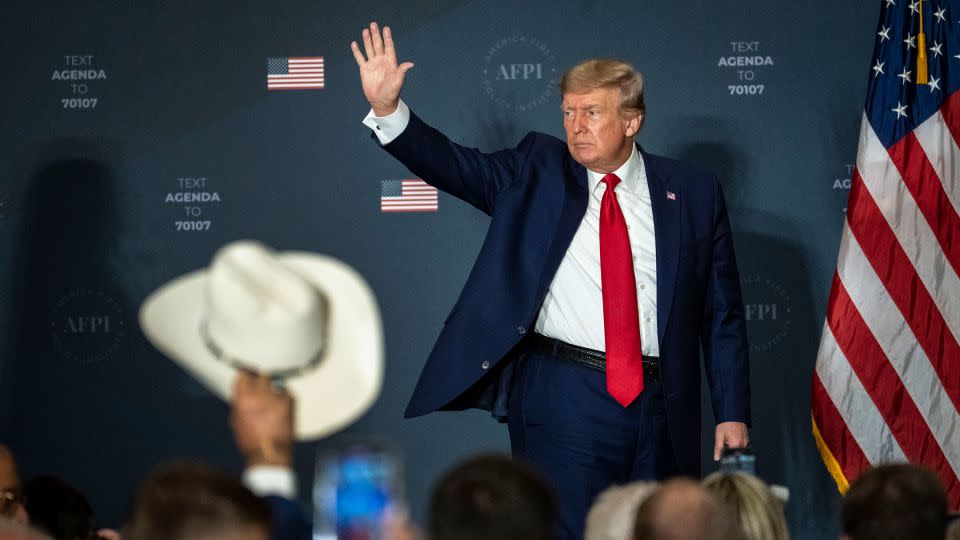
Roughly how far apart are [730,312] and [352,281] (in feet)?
8.58

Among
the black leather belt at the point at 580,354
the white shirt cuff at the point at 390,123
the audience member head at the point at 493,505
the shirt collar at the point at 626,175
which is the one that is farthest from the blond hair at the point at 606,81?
the audience member head at the point at 493,505

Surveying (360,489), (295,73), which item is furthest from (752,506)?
(295,73)

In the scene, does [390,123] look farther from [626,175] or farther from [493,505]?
[493,505]

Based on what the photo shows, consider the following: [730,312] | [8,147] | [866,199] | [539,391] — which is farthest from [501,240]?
[8,147]

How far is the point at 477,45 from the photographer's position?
225 inches

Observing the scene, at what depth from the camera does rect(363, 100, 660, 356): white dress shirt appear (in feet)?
13.3

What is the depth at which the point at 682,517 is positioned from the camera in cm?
200

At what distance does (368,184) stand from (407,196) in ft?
0.57

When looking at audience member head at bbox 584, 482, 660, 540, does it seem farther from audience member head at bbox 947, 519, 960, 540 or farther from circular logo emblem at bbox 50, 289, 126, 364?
circular logo emblem at bbox 50, 289, 126, 364

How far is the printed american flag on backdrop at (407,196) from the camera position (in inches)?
225

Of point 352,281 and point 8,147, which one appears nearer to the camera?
point 352,281

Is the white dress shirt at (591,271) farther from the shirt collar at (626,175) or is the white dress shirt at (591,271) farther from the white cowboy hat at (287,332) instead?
the white cowboy hat at (287,332)

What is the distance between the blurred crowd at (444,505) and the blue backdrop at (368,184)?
3.38 metres

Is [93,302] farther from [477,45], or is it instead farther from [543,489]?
[543,489]
